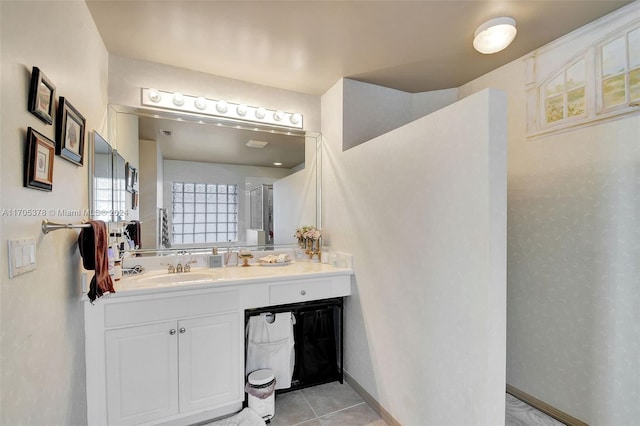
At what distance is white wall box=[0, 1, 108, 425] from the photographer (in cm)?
88

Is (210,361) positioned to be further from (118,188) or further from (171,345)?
(118,188)

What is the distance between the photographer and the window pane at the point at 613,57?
1.55 metres

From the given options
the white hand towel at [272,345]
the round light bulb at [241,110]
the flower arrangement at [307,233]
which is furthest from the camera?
the flower arrangement at [307,233]

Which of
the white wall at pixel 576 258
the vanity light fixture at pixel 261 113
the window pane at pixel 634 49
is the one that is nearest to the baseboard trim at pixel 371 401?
the white wall at pixel 576 258

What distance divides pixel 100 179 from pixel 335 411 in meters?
2.13

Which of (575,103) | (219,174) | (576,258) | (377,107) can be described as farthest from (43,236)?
(575,103)

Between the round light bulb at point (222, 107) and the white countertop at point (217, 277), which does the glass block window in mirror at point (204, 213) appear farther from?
the round light bulb at point (222, 107)

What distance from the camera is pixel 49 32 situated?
1.14 metres

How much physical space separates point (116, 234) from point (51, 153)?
0.95m

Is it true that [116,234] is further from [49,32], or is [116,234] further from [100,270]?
[49,32]

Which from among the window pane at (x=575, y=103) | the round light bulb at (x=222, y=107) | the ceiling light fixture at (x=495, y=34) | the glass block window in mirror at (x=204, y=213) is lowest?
the glass block window in mirror at (x=204, y=213)

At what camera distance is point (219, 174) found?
8.05 feet

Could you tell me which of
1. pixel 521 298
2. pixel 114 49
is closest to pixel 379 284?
pixel 521 298

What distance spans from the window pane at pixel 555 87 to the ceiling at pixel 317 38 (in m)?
0.26
